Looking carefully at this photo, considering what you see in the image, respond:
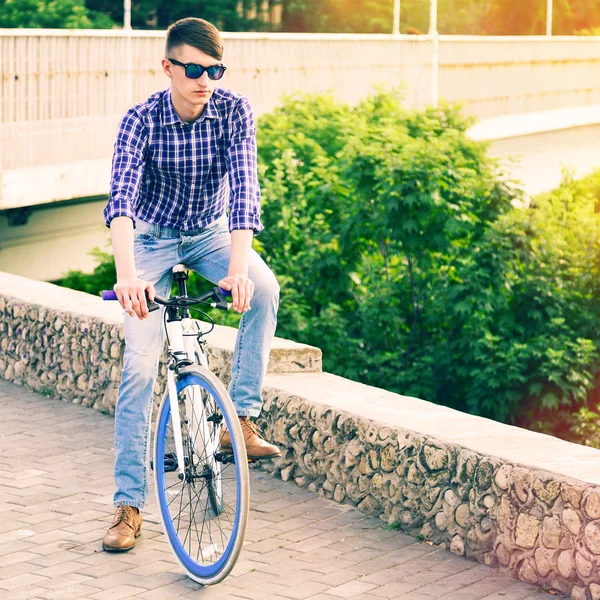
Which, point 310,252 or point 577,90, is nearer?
point 310,252

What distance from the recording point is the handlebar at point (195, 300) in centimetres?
456

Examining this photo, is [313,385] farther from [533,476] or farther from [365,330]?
[365,330]

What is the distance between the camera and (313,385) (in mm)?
6164

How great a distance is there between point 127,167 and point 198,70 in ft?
1.46

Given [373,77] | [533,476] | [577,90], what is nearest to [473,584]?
[533,476]

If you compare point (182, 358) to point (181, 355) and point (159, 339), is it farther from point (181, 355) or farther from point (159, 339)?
point (159, 339)

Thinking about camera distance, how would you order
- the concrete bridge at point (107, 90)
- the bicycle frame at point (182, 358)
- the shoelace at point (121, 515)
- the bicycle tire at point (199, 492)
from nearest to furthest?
the bicycle tire at point (199, 492), the bicycle frame at point (182, 358), the shoelace at point (121, 515), the concrete bridge at point (107, 90)

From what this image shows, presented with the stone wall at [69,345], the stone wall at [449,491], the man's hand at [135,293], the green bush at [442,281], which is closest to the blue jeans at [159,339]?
the man's hand at [135,293]

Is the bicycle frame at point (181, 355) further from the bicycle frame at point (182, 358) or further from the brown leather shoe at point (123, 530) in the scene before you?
the brown leather shoe at point (123, 530)

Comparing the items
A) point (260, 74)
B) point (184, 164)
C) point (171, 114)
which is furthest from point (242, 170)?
point (260, 74)

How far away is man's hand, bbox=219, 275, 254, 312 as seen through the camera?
455cm

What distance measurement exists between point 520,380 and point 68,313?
4.42 m

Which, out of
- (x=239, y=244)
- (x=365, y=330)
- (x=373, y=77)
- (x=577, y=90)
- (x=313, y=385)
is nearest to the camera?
(x=239, y=244)

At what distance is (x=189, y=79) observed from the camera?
184 inches
